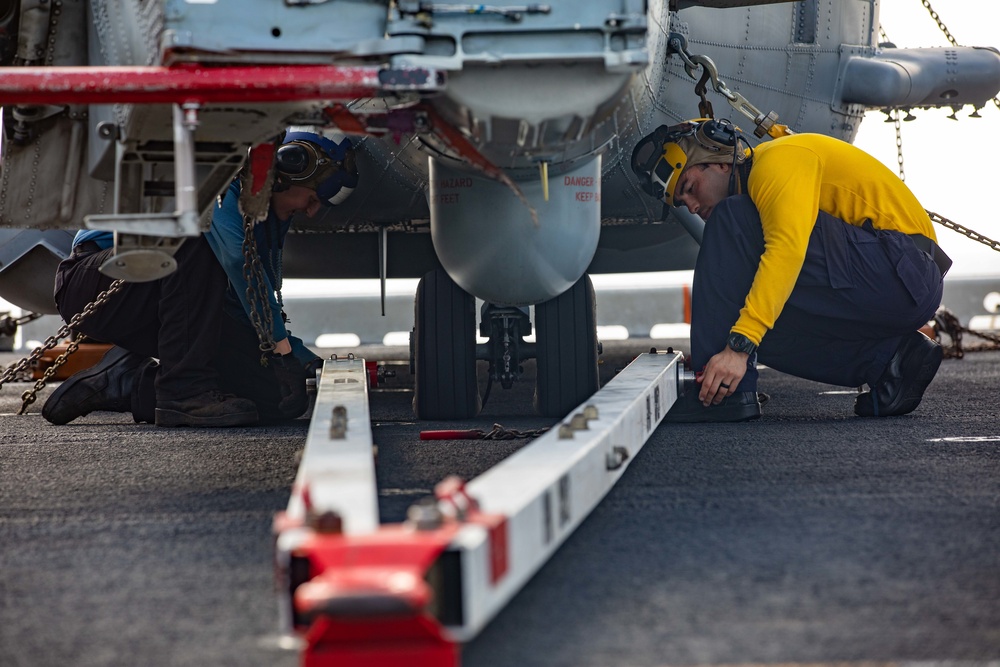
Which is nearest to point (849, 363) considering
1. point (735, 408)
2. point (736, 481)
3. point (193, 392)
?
point (735, 408)

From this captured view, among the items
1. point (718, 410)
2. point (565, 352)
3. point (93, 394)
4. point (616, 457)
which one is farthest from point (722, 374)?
point (93, 394)

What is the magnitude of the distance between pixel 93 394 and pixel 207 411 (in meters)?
0.52

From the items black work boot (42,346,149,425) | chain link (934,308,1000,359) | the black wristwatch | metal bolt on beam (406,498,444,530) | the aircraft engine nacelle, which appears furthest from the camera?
chain link (934,308,1000,359)

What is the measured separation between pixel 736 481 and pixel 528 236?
3.61 ft

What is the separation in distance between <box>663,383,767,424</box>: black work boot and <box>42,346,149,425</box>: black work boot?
1990 millimetres

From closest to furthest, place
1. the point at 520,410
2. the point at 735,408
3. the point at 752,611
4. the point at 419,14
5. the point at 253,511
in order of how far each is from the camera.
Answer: the point at 752,611 → the point at 419,14 → the point at 253,511 → the point at 735,408 → the point at 520,410

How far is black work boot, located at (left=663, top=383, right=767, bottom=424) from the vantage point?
399cm

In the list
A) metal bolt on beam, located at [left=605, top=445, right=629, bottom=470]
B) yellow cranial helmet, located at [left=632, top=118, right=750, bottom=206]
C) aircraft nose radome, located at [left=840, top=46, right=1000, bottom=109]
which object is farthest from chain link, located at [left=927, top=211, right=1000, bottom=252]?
metal bolt on beam, located at [left=605, top=445, right=629, bottom=470]

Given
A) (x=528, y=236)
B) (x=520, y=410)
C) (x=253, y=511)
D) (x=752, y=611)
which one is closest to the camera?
(x=752, y=611)

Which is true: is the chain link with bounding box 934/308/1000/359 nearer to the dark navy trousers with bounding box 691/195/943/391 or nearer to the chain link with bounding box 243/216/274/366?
the dark navy trousers with bounding box 691/195/943/391

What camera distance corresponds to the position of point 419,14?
7.76ft

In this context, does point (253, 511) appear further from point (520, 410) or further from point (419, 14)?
point (520, 410)

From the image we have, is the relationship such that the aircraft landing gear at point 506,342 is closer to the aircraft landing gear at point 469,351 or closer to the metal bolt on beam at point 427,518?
the aircraft landing gear at point 469,351

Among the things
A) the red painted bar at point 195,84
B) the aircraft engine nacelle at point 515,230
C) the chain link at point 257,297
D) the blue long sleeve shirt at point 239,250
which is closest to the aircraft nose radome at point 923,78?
the aircraft engine nacelle at point 515,230
